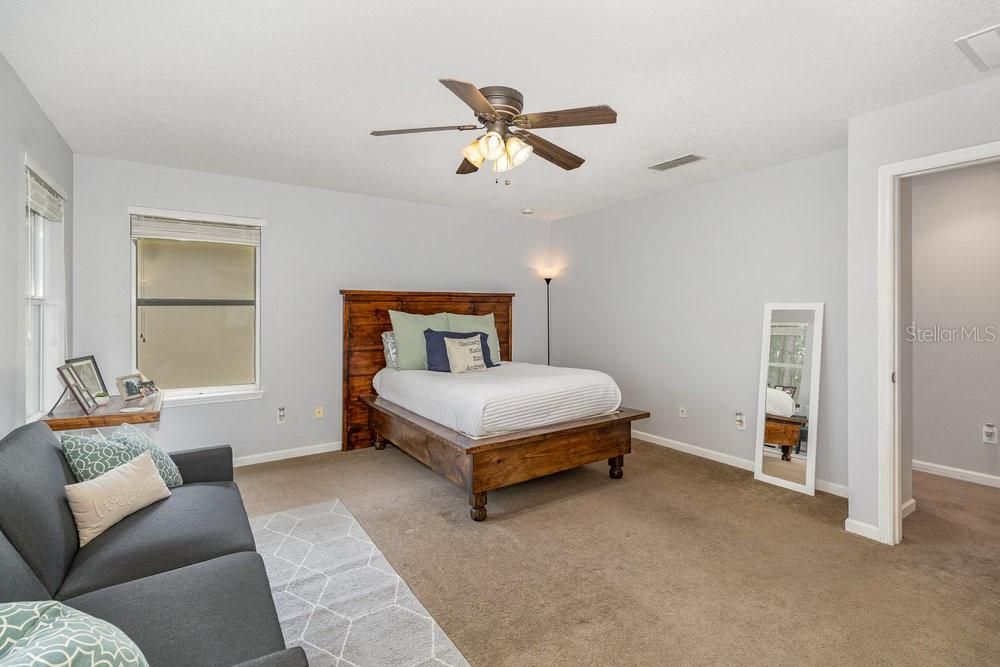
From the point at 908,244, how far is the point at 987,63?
0.96 meters

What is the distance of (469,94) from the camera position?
187 centimetres

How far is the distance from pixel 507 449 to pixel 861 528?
2071mm

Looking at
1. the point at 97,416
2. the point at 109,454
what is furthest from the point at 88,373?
the point at 109,454

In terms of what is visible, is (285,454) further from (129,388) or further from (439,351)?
(439,351)

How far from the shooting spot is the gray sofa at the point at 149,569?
1.24 meters

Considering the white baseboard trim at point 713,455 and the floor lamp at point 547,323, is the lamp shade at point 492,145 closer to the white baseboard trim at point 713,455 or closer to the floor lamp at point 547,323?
the white baseboard trim at point 713,455

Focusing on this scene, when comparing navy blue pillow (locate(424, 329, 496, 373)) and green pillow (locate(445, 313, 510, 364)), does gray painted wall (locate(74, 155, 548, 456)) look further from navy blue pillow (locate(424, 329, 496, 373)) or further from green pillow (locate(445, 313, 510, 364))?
navy blue pillow (locate(424, 329, 496, 373))

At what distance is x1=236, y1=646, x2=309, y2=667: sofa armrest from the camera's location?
1.04 metres

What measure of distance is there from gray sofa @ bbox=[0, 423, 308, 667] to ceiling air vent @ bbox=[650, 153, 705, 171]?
350 cm

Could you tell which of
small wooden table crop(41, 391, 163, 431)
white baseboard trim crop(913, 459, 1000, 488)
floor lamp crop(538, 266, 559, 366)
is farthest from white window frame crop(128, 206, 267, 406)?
white baseboard trim crop(913, 459, 1000, 488)

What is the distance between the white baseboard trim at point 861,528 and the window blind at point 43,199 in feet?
15.6

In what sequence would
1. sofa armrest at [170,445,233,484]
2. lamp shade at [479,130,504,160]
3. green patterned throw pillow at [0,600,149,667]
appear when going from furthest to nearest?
sofa armrest at [170,445,233,484]
lamp shade at [479,130,504,160]
green patterned throw pillow at [0,600,149,667]

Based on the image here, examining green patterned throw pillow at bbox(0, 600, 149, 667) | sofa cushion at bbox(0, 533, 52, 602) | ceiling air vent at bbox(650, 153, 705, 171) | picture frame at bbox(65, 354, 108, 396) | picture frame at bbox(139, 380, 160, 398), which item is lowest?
sofa cushion at bbox(0, 533, 52, 602)

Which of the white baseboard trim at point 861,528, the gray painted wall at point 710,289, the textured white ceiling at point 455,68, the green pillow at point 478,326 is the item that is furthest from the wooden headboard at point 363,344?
the white baseboard trim at point 861,528
